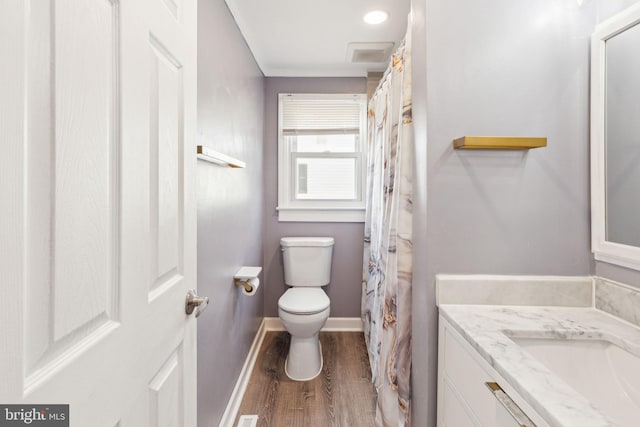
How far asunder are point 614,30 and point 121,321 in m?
1.70

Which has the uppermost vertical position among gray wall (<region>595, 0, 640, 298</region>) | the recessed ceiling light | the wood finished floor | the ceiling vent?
the ceiling vent

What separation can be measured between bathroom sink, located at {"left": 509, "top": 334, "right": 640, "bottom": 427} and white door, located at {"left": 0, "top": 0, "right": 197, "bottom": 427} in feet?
3.45

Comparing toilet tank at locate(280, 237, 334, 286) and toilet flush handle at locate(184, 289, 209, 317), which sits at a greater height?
toilet flush handle at locate(184, 289, 209, 317)

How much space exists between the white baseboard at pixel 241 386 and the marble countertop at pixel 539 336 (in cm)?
127

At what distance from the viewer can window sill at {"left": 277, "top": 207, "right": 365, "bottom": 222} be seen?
2744mm

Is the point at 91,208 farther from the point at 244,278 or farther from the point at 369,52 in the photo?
the point at 369,52

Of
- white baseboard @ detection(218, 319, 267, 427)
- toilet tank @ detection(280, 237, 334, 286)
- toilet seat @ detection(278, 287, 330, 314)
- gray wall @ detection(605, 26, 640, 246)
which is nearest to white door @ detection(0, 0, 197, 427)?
white baseboard @ detection(218, 319, 267, 427)

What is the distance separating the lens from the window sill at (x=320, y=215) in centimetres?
274

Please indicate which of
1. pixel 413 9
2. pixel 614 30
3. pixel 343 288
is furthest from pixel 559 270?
pixel 343 288

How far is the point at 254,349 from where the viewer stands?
2.29m

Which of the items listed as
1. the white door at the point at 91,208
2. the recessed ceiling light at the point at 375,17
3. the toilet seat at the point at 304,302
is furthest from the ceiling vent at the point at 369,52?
the toilet seat at the point at 304,302

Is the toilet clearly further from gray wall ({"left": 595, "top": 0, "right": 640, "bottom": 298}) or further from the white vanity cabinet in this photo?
gray wall ({"left": 595, "top": 0, "right": 640, "bottom": 298})

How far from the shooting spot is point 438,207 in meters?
1.15

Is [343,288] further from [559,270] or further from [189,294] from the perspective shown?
[189,294]
